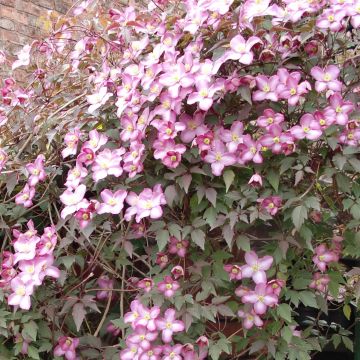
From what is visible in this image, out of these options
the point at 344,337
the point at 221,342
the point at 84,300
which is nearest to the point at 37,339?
the point at 84,300

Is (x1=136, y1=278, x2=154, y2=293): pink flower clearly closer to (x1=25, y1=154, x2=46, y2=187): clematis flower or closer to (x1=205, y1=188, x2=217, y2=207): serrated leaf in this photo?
(x1=205, y1=188, x2=217, y2=207): serrated leaf

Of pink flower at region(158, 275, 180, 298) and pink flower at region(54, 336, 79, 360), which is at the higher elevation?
pink flower at region(158, 275, 180, 298)

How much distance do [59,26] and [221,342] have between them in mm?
1240

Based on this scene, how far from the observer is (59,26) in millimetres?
2176

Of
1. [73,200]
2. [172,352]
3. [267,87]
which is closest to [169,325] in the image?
[172,352]

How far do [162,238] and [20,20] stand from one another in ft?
11.3

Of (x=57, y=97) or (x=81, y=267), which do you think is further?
(x=57, y=97)

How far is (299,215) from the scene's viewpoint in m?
1.47

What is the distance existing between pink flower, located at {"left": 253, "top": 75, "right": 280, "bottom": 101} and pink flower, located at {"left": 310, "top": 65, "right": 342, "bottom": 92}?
0.10 meters

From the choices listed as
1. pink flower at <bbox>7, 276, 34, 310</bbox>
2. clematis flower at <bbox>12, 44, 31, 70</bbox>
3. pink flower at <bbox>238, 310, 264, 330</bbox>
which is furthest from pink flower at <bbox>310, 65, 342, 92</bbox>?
clematis flower at <bbox>12, 44, 31, 70</bbox>

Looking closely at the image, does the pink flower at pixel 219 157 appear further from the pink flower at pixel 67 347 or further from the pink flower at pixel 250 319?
the pink flower at pixel 67 347

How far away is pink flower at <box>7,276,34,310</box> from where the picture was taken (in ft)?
5.16

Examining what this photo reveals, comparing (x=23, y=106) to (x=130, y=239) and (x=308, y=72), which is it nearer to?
(x=130, y=239)

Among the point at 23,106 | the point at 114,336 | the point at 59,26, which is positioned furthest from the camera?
the point at 59,26
